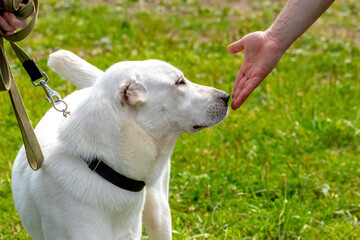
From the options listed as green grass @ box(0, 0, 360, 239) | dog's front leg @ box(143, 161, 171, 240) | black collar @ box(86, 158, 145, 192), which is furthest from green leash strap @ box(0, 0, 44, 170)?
green grass @ box(0, 0, 360, 239)

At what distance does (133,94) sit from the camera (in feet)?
8.95

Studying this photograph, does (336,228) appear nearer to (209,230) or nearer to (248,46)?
(209,230)

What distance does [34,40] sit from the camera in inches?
291

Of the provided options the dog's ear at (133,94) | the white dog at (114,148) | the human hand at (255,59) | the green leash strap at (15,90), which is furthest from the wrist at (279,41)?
the green leash strap at (15,90)

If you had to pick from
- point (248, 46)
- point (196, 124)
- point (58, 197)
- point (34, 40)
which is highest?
point (248, 46)

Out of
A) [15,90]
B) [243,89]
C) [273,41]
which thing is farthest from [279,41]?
[15,90]

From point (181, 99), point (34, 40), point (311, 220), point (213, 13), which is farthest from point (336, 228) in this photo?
point (213, 13)

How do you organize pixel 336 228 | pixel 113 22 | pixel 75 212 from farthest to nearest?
pixel 113 22 → pixel 336 228 → pixel 75 212

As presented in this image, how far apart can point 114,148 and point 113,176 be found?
0.15m

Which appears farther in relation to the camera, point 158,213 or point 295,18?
point 158,213

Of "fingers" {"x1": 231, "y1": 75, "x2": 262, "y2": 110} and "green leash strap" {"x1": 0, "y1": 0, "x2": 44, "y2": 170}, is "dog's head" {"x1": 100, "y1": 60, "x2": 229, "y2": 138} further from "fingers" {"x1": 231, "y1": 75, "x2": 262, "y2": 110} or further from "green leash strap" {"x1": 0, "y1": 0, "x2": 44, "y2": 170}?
"green leash strap" {"x1": 0, "y1": 0, "x2": 44, "y2": 170}

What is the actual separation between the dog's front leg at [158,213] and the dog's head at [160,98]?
21.0 inches

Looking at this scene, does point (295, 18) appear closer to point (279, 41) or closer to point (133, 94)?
point (279, 41)

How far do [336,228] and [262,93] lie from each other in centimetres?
230
